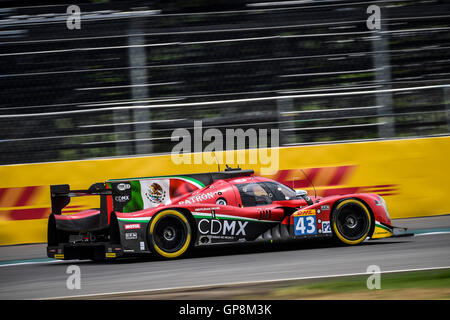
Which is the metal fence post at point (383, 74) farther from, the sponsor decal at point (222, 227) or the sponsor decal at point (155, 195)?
the sponsor decal at point (155, 195)

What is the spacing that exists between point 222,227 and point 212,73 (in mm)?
7212

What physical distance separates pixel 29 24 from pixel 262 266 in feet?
31.0

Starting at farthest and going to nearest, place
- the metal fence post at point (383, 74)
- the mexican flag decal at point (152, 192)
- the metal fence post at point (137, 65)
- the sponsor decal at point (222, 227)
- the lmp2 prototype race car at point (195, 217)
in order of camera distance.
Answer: the metal fence post at point (137, 65), the metal fence post at point (383, 74), the mexican flag decal at point (152, 192), the sponsor decal at point (222, 227), the lmp2 prototype race car at point (195, 217)

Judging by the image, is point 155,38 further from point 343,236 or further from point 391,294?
point 391,294

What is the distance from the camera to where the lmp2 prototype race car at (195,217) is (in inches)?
364

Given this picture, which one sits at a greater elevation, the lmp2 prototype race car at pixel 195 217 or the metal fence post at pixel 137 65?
the metal fence post at pixel 137 65

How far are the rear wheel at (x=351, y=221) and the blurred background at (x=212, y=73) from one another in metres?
3.44

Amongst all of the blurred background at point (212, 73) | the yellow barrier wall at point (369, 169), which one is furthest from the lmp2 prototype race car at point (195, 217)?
the blurred background at point (212, 73)

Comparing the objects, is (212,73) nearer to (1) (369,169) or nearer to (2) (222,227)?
(1) (369,169)

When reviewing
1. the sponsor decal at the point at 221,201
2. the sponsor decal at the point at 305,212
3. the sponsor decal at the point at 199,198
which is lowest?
the sponsor decal at the point at 305,212

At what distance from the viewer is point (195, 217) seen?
9367mm

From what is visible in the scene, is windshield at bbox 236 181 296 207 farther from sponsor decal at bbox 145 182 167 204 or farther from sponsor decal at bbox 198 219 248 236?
sponsor decal at bbox 145 182 167 204

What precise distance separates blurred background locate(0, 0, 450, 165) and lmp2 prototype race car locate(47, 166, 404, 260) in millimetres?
3115
